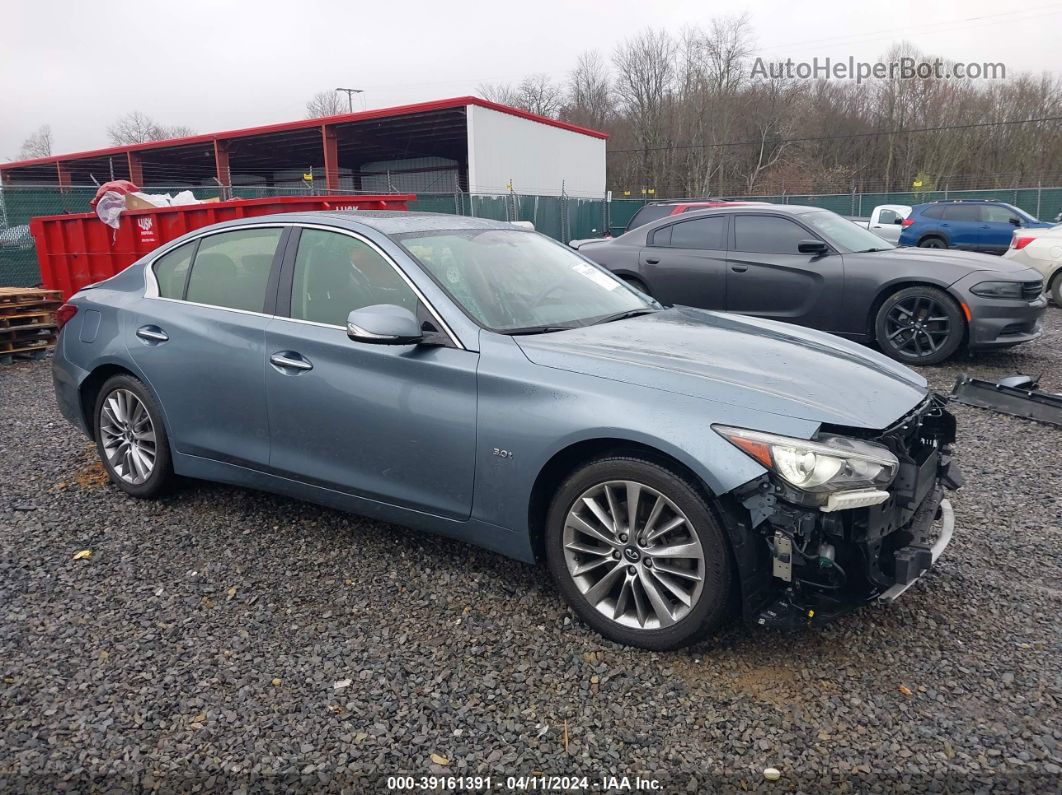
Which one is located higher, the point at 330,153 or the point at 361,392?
the point at 330,153

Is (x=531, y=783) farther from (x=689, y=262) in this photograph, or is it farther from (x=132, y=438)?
(x=689, y=262)

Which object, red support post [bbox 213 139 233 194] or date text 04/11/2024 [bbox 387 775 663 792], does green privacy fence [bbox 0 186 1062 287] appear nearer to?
red support post [bbox 213 139 233 194]

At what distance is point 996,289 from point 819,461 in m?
5.88

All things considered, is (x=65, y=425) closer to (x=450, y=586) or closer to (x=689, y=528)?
(x=450, y=586)

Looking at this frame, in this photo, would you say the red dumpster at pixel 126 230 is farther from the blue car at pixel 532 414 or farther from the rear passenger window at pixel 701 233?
the blue car at pixel 532 414

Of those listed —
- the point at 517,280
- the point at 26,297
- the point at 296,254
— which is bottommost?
the point at 26,297

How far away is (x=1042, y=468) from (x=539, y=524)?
3521 millimetres

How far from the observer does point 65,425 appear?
6168mm

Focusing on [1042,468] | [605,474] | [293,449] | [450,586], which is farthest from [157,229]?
[1042,468]

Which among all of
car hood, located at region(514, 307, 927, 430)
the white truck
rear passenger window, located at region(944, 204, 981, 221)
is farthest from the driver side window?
the white truck

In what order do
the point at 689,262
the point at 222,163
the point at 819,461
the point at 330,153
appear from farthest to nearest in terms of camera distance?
the point at 222,163 < the point at 330,153 < the point at 689,262 < the point at 819,461

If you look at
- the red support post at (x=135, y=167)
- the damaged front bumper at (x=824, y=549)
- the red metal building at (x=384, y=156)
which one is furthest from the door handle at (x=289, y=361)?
the red support post at (x=135, y=167)

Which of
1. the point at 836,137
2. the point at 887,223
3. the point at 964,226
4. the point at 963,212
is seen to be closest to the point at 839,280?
the point at 964,226

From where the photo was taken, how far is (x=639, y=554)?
279 centimetres
